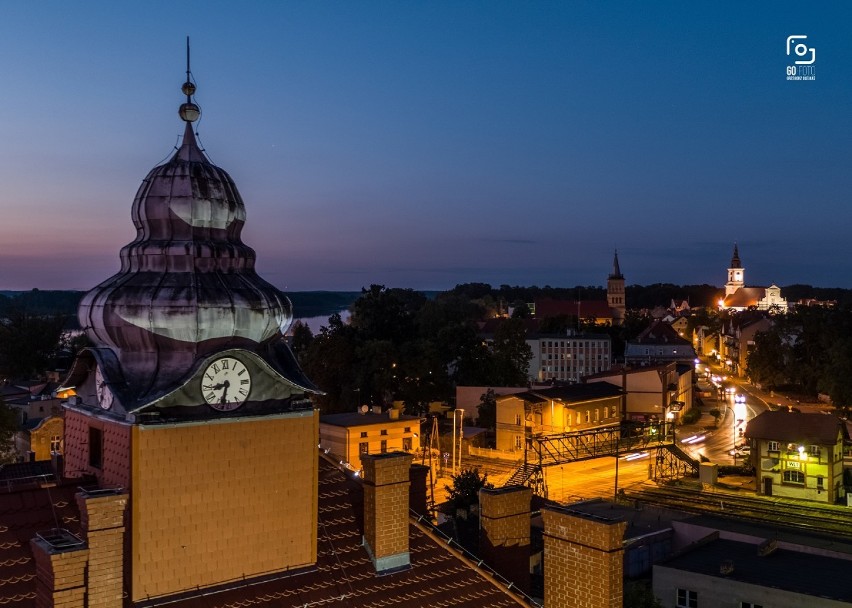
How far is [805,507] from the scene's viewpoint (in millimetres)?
49562

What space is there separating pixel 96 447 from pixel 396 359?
6835 centimetres

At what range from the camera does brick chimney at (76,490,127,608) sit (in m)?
10.2

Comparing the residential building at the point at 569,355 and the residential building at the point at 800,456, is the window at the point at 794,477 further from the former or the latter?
the residential building at the point at 569,355

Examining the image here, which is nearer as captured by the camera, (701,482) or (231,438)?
(231,438)

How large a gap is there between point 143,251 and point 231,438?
10.8 feet

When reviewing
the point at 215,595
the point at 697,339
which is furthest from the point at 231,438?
the point at 697,339

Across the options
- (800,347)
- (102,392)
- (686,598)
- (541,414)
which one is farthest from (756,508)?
A: (800,347)

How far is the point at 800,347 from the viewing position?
103 m

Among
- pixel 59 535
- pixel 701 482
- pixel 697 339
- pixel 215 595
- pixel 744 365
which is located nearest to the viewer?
pixel 59 535

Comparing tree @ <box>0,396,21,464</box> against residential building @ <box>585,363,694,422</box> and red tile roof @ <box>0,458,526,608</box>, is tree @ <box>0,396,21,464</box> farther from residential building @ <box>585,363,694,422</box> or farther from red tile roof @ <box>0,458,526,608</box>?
residential building @ <box>585,363,694,422</box>

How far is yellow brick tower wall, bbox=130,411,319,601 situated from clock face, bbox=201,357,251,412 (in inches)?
11.7

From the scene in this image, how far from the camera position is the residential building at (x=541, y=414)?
6725 cm

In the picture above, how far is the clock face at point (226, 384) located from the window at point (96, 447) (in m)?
1.89

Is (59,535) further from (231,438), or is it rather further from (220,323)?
(220,323)
